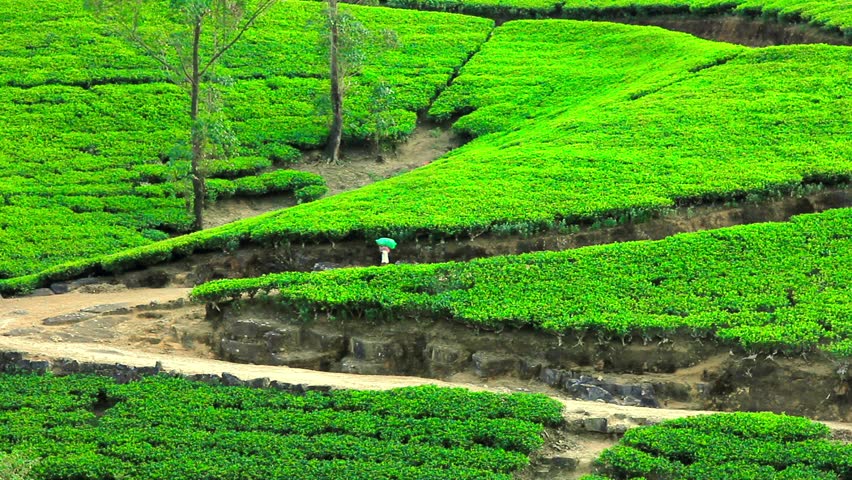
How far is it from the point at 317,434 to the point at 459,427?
2.65 m

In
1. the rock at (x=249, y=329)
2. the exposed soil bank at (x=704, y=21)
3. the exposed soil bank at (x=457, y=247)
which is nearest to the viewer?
the rock at (x=249, y=329)

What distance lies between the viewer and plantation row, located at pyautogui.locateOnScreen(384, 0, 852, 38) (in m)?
48.5

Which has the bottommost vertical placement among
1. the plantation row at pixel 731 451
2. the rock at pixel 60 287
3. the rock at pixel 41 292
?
the rock at pixel 41 292

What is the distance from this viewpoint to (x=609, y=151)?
36.6 m

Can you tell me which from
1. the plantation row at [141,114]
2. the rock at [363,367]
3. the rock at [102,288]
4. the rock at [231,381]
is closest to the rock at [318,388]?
the rock at [231,381]

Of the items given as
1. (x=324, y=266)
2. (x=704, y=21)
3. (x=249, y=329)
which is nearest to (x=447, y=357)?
(x=249, y=329)

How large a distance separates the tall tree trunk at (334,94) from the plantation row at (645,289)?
16022mm

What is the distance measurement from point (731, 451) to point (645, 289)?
6.31m

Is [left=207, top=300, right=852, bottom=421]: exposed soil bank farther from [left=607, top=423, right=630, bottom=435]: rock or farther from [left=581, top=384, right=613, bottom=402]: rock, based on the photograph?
[left=607, top=423, right=630, bottom=435]: rock

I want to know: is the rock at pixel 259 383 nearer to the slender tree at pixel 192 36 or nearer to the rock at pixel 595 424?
the rock at pixel 595 424

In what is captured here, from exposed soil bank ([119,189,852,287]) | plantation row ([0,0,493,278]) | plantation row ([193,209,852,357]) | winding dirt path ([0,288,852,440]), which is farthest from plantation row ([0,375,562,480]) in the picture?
plantation row ([0,0,493,278])

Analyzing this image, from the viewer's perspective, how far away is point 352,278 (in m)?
28.4

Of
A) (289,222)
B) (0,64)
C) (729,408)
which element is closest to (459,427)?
(729,408)

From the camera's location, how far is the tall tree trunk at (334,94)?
4403 cm
